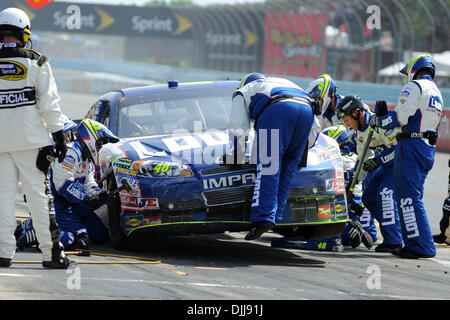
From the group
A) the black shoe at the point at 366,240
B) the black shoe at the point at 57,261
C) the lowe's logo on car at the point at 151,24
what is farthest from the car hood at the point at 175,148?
the lowe's logo on car at the point at 151,24

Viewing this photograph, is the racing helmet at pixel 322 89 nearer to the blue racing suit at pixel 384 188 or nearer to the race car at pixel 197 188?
the blue racing suit at pixel 384 188

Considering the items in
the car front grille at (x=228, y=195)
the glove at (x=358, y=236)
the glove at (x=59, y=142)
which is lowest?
the glove at (x=358, y=236)

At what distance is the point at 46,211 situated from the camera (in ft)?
20.0

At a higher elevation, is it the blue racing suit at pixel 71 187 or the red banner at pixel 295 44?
the red banner at pixel 295 44

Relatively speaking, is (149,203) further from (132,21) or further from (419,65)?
(132,21)

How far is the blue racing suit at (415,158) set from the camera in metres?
7.78

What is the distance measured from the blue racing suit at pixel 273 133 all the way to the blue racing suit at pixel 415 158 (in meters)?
1.21

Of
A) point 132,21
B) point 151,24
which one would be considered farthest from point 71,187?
point 132,21

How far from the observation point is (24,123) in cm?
591

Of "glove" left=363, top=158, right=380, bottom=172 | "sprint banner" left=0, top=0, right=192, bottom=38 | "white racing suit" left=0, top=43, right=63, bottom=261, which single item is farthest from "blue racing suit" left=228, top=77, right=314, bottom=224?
"sprint banner" left=0, top=0, right=192, bottom=38

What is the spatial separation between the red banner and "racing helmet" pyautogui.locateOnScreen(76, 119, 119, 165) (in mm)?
26548

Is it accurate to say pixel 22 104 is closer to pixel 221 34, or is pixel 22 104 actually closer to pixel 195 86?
pixel 195 86

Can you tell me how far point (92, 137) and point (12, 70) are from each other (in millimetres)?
1452

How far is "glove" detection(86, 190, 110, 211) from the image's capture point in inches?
276
